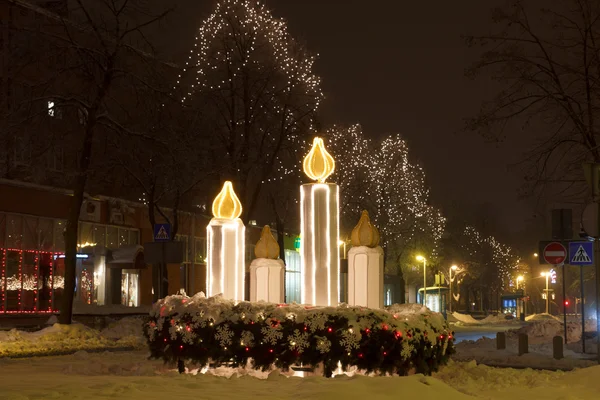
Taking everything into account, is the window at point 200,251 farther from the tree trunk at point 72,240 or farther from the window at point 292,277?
the tree trunk at point 72,240

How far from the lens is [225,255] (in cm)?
1617

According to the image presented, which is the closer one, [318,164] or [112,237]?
[318,164]

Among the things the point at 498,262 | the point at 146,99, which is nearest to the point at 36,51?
the point at 146,99

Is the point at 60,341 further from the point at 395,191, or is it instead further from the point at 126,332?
the point at 395,191

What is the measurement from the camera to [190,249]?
181ft

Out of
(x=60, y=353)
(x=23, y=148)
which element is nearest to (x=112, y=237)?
(x=23, y=148)

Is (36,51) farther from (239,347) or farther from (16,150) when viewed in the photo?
(239,347)

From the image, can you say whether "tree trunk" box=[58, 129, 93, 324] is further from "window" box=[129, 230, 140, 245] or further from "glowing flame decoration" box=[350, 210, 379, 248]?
"window" box=[129, 230, 140, 245]

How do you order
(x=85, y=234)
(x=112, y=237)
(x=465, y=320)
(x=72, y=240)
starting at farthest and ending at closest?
1. (x=465, y=320)
2. (x=112, y=237)
3. (x=85, y=234)
4. (x=72, y=240)

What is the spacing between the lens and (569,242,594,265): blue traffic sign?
72.3ft

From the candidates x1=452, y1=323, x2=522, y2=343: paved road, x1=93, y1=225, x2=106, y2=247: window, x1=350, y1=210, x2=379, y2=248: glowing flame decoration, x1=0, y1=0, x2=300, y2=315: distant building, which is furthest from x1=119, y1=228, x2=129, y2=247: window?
x1=350, y1=210, x2=379, y2=248: glowing flame decoration

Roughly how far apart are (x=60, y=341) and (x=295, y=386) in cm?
1533

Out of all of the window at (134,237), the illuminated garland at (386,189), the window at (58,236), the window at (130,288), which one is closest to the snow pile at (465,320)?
the illuminated garland at (386,189)

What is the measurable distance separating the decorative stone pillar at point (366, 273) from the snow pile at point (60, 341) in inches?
378
